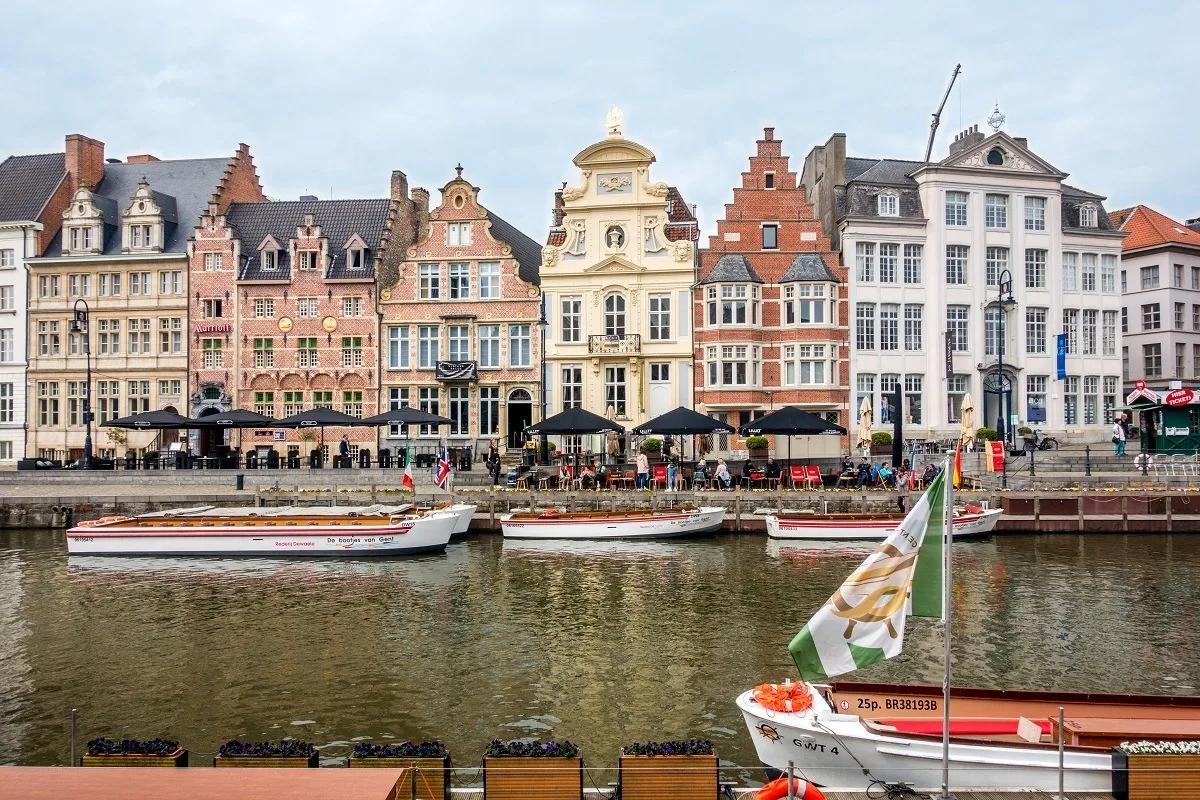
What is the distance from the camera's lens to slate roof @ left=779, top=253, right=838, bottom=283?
132 feet

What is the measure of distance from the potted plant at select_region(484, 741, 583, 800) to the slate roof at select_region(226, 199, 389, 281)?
122ft

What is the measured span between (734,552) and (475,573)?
768 centimetres

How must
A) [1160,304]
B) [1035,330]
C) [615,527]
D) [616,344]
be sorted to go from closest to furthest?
1. [615,527]
2. [616,344]
3. [1035,330]
4. [1160,304]

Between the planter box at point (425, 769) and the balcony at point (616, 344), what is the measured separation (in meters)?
32.5

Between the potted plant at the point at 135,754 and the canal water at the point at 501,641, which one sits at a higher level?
the potted plant at the point at 135,754

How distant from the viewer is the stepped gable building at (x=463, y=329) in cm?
4222

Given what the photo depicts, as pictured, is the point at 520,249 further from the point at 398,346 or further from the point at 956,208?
the point at 956,208

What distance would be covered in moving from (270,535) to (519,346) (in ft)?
59.2

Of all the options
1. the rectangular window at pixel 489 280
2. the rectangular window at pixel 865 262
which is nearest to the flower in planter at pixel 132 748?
the rectangular window at pixel 489 280

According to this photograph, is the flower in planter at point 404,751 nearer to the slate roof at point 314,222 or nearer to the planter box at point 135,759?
the planter box at point 135,759

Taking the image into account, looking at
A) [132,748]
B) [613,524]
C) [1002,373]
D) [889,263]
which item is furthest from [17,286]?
[1002,373]

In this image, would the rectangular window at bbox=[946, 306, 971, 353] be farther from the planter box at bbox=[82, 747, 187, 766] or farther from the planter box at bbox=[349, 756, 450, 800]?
the planter box at bbox=[82, 747, 187, 766]

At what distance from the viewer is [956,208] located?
4209 centimetres

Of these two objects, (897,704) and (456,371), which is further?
(456,371)
